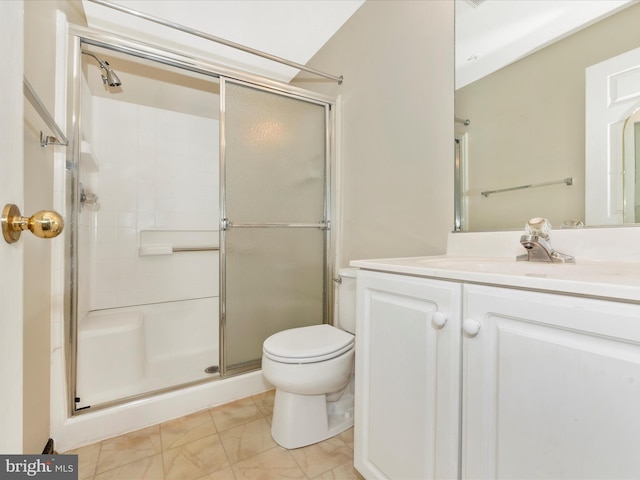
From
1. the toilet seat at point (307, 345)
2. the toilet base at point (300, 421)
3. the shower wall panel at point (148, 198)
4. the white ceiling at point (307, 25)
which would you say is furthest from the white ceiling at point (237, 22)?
the toilet base at point (300, 421)

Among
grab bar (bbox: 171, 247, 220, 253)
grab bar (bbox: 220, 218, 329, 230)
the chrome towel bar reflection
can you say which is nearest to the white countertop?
the chrome towel bar reflection

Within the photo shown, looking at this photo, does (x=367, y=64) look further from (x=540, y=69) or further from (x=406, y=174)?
(x=540, y=69)

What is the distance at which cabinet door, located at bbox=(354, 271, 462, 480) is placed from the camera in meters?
0.74

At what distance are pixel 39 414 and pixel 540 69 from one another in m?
2.34

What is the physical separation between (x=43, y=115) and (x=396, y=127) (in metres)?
1.48

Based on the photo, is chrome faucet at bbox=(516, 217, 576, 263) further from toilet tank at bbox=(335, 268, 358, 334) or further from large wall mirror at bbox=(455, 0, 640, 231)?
toilet tank at bbox=(335, 268, 358, 334)

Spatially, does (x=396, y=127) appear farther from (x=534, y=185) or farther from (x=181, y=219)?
(x=181, y=219)

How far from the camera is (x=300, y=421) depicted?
1.34 m

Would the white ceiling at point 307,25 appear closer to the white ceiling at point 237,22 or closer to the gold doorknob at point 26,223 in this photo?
the white ceiling at point 237,22

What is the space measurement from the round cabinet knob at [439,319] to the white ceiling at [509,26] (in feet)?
3.54

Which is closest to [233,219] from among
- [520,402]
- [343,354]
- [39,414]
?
[343,354]

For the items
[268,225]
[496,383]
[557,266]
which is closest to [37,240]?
[268,225]

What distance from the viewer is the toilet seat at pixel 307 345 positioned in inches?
49.9

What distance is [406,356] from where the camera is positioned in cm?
85
